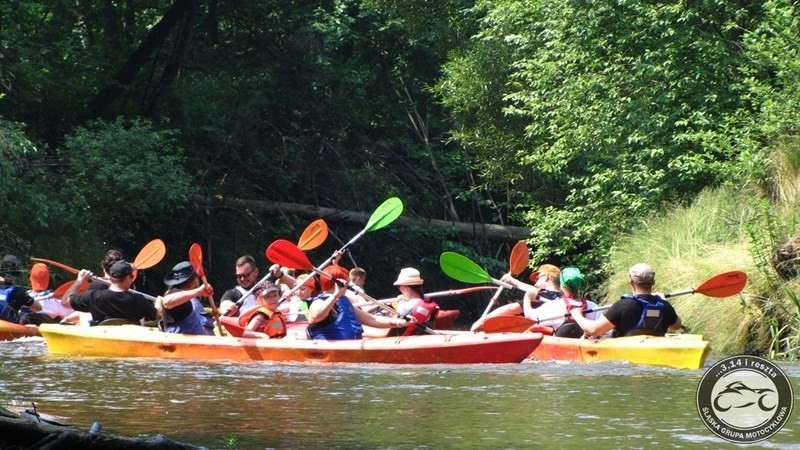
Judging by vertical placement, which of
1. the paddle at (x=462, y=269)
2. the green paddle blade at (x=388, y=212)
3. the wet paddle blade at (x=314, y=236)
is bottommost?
the paddle at (x=462, y=269)

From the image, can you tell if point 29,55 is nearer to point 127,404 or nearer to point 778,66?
point 778,66

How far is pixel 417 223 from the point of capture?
73.5 ft

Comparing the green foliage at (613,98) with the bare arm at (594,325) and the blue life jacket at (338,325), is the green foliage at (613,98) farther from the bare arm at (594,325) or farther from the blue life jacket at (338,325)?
the blue life jacket at (338,325)

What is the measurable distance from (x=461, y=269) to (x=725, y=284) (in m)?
2.79

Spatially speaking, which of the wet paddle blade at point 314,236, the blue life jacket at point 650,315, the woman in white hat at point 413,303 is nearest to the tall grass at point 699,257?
the blue life jacket at point 650,315

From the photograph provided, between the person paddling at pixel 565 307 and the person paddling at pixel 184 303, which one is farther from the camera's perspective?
the person paddling at pixel 565 307

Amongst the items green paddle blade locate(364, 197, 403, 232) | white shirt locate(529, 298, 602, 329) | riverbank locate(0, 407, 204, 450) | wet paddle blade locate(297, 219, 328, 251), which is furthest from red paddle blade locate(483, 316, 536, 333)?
riverbank locate(0, 407, 204, 450)

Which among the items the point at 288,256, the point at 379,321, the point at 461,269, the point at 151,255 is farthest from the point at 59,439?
the point at 151,255

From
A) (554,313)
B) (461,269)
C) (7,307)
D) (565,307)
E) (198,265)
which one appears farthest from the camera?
(7,307)

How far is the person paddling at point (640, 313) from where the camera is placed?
410 inches

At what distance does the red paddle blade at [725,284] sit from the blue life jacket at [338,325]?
9.50ft

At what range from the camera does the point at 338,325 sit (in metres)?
11.2

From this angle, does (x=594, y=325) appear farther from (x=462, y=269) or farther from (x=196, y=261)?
(x=196, y=261)

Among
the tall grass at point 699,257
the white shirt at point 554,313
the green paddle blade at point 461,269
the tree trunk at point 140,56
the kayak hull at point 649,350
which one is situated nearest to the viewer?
the kayak hull at point 649,350
